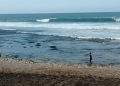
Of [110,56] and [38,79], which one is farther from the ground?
[38,79]

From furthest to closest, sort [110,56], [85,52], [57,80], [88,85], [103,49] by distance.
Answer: [103,49] → [85,52] → [110,56] → [57,80] → [88,85]

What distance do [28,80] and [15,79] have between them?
50 centimetres

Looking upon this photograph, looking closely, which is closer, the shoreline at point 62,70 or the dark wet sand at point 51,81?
the dark wet sand at point 51,81

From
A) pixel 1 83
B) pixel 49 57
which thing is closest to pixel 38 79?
pixel 1 83

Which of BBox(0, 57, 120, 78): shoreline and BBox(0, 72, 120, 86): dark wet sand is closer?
BBox(0, 72, 120, 86): dark wet sand

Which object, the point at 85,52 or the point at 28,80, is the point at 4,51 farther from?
the point at 28,80

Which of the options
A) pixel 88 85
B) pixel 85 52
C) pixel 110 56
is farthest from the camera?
pixel 85 52

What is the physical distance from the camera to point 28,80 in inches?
502

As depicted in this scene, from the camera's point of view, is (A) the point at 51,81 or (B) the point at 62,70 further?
(B) the point at 62,70

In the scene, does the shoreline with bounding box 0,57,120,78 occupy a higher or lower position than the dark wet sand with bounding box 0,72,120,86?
lower

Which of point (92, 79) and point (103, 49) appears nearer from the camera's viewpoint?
point (92, 79)

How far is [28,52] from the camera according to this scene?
28.8 metres

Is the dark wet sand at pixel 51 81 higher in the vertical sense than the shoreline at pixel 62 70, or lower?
higher

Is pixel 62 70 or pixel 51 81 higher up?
pixel 51 81
